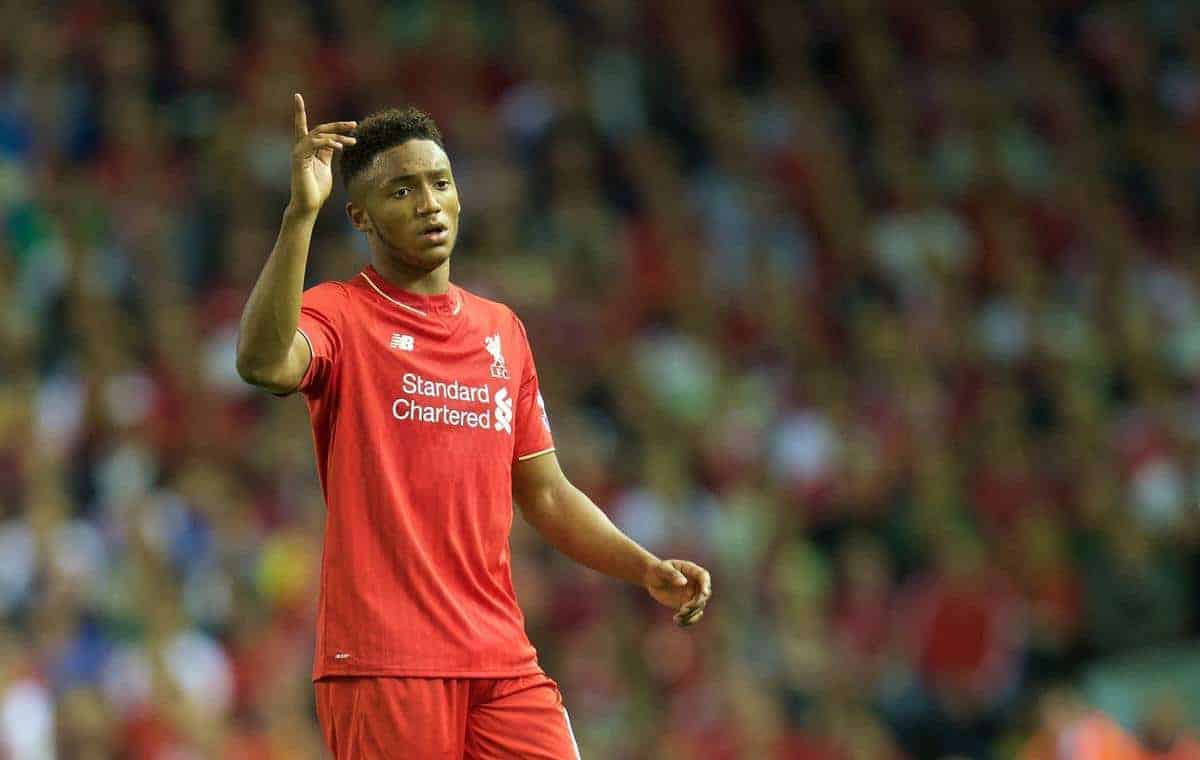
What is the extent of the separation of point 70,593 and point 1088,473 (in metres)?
5.10

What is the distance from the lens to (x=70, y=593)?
8570mm

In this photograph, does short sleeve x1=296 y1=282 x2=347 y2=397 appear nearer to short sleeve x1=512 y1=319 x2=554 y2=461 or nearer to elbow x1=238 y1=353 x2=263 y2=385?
elbow x1=238 y1=353 x2=263 y2=385

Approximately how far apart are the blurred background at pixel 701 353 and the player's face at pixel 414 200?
4382 millimetres

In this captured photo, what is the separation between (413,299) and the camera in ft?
13.2

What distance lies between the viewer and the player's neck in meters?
4.03

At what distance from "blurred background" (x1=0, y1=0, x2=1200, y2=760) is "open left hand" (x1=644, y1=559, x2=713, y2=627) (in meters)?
4.13

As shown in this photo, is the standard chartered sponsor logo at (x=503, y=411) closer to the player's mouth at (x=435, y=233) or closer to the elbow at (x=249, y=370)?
the player's mouth at (x=435, y=233)

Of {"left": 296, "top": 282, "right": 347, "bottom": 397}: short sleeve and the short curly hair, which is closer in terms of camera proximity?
{"left": 296, "top": 282, "right": 347, "bottom": 397}: short sleeve

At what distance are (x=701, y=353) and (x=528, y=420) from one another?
6.25m

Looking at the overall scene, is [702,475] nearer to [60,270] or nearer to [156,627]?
[156,627]

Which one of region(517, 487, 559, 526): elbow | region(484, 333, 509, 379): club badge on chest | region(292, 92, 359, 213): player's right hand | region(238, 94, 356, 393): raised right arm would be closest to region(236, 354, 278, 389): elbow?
region(238, 94, 356, 393): raised right arm

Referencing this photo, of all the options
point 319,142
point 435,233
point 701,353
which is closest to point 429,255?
point 435,233

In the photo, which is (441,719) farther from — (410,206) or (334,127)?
(334,127)

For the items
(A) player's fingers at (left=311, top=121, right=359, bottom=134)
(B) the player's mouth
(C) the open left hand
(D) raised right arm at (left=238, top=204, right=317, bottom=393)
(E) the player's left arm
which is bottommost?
(C) the open left hand
